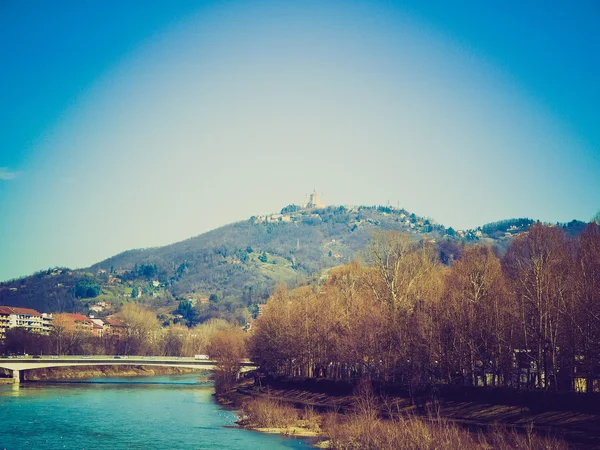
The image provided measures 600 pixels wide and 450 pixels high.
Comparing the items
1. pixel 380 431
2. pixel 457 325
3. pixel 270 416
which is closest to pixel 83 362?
pixel 270 416

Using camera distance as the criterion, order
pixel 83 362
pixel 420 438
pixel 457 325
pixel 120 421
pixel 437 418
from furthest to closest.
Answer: pixel 83 362, pixel 120 421, pixel 457 325, pixel 437 418, pixel 420 438

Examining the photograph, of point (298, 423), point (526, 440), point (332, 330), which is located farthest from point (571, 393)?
point (332, 330)

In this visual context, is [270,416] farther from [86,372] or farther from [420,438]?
[86,372]

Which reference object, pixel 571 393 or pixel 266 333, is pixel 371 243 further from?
pixel 571 393

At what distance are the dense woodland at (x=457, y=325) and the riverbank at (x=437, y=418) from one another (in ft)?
12.0

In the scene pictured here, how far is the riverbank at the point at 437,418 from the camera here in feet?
127

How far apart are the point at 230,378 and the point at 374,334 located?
36.6m

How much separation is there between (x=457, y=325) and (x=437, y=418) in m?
9.51

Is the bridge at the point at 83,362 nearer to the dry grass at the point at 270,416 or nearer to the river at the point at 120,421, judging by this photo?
the river at the point at 120,421

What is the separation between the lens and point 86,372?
12988 centimetres

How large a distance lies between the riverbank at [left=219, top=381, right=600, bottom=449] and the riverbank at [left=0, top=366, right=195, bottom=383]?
6135 centimetres

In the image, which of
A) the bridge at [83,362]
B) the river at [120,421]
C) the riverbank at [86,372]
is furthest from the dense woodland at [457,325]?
the riverbank at [86,372]

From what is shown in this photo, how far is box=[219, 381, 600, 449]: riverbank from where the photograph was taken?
38.7 metres

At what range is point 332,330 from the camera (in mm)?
73438
